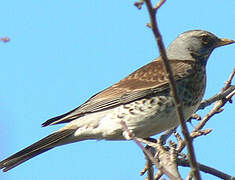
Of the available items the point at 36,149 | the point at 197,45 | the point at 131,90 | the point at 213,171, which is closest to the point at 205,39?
the point at 197,45

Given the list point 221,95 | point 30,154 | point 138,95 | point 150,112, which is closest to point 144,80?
point 138,95

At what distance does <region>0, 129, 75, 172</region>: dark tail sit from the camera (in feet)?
15.0

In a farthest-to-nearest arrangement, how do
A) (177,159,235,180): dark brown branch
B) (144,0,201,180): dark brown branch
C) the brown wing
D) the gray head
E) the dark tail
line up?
the gray head < the brown wing < the dark tail < (177,159,235,180): dark brown branch < (144,0,201,180): dark brown branch

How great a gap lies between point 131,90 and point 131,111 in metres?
0.36

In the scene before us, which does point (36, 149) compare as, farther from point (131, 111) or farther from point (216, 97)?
point (216, 97)

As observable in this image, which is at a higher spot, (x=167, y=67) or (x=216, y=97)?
(x=167, y=67)

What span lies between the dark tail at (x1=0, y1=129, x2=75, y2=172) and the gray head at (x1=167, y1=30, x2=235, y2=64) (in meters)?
Result: 1.82

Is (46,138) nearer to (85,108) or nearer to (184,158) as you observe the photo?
(85,108)

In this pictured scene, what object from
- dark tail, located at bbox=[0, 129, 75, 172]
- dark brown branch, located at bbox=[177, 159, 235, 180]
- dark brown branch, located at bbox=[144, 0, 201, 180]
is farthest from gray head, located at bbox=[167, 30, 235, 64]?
dark brown branch, located at bbox=[144, 0, 201, 180]

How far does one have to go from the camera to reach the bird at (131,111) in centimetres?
478

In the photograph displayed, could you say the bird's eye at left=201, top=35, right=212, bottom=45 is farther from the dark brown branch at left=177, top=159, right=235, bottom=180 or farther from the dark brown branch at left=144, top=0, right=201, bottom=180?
the dark brown branch at left=144, top=0, right=201, bottom=180

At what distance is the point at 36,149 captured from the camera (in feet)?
15.7

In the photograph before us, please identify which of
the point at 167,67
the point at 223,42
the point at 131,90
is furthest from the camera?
the point at 223,42

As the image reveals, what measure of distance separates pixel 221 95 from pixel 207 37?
1.45 m
